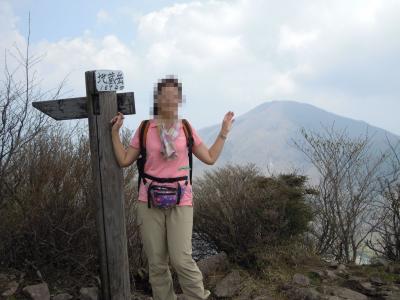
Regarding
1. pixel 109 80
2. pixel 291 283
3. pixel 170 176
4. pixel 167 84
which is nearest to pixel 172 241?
pixel 170 176

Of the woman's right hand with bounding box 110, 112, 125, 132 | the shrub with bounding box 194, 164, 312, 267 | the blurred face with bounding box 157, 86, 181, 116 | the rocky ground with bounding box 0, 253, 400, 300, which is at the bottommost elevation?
the rocky ground with bounding box 0, 253, 400, 300

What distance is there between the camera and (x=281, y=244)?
598cm

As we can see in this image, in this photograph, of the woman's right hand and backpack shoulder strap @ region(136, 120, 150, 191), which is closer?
backpack shoulder strap @ region(136, 120, 150, 191)

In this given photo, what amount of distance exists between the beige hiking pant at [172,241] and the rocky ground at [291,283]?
112 centimetres

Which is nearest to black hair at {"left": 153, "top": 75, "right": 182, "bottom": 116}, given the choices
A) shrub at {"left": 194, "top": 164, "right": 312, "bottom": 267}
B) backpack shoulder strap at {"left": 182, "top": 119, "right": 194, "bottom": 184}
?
backpack shoulder strap at {"left": 182, "top": 119, "right": 194, "bottom": 184}

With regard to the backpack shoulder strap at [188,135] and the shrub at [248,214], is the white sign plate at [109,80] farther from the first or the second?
the shrub at [248,214]

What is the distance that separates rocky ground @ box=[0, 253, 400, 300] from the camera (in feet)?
15.1

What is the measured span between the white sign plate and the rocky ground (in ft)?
6.14

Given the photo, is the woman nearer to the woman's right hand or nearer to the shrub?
the woman's right hand

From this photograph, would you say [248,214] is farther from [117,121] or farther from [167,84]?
[167,84]

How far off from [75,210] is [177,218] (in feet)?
5.08

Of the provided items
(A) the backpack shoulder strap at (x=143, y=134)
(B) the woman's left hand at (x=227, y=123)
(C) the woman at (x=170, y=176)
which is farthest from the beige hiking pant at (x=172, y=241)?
(B) the woman's left hand at (x=227, y=123)

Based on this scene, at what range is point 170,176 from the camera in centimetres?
357

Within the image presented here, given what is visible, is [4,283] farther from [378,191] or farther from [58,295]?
[378,191]
